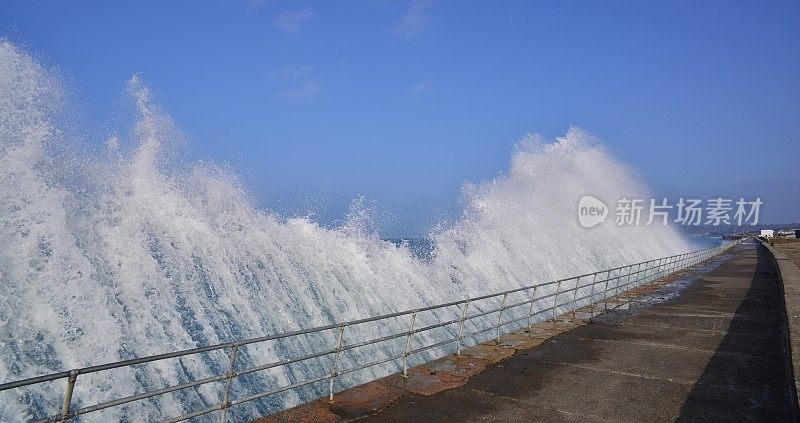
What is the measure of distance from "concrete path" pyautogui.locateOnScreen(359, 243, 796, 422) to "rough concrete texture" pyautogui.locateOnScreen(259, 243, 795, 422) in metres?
0.01

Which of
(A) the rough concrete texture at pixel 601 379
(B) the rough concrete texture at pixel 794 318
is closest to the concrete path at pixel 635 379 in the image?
(A) the rough concrete texture at pixel 601 379

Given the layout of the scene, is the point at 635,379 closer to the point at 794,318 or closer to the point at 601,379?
the point at 601,379

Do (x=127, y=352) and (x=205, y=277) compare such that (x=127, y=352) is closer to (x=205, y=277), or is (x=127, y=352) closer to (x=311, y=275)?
(x=205, y=277)

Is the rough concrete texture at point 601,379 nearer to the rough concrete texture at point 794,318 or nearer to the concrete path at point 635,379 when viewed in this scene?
the concrete path at point 635,379

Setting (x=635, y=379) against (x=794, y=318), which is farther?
(x=794, y=318)

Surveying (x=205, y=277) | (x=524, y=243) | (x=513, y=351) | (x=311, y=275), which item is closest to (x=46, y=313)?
(x=205, y=277)

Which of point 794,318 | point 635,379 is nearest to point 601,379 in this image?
point 635,379

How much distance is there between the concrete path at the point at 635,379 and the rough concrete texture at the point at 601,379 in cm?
1

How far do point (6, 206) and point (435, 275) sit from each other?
11.3 metres

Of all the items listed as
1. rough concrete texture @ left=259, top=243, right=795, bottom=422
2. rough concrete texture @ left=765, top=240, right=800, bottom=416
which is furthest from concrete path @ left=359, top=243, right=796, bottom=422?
rough concrete texture @ left=765, top=240, right=800, bottom=416

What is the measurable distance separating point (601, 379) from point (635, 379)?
0.48 meters

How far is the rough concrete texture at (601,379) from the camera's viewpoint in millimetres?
5508

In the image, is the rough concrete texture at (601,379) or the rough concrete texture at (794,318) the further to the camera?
the rough concrete texture at (601,379)

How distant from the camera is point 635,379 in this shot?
678 cm
